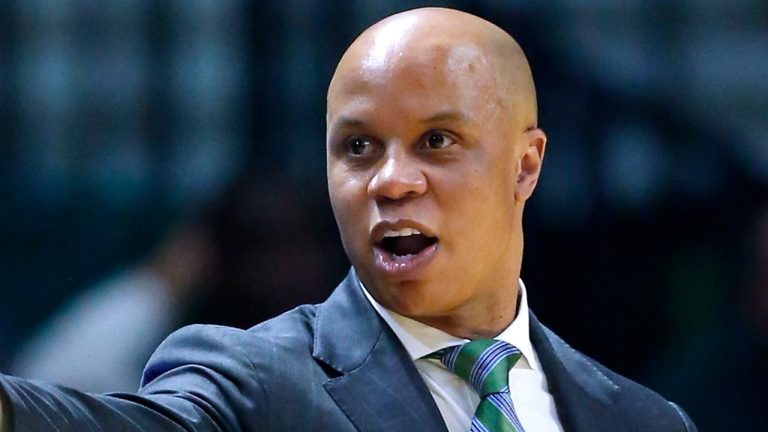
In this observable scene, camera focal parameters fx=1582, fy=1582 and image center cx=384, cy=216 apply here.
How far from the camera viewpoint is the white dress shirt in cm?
175

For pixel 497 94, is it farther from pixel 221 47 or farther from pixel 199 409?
pixel 221 47

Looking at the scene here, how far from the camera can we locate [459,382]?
178 cm

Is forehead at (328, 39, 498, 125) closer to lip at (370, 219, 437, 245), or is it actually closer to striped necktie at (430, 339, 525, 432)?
lip at (370, 219, 437, 245)

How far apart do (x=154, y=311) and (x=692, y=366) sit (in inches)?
36.8

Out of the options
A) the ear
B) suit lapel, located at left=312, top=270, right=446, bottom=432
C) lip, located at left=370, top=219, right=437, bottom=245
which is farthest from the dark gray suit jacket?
the ear

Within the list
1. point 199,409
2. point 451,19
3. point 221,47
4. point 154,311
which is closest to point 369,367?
point 199,409

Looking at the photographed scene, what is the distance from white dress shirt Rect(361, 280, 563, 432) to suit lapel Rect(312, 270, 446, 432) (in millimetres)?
23

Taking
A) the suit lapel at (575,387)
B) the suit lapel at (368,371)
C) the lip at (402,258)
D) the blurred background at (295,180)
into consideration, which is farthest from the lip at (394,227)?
the blurred background at (295,180)

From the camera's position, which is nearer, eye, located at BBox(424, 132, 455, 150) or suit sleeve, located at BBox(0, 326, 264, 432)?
suit sleeve, located at BBox(0, 326, 264, 432)

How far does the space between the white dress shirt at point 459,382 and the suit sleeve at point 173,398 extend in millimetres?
209

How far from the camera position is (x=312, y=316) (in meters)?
1.80

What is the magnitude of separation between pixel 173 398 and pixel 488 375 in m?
0.39

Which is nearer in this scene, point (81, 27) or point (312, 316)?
point (312, 316)

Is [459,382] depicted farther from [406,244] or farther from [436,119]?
[436,119]
